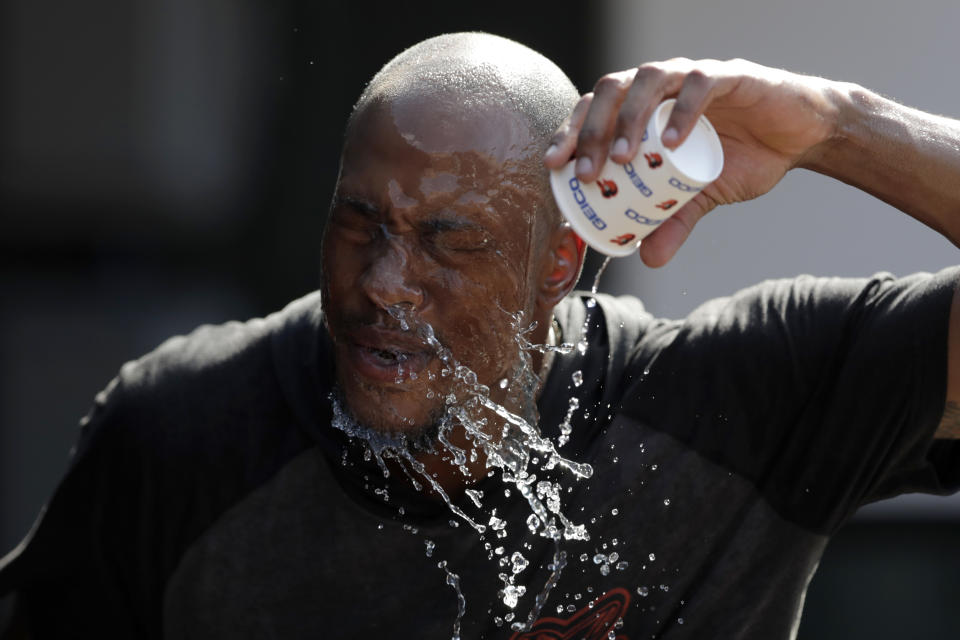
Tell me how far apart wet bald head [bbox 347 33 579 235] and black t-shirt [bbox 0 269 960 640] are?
49 centimetres

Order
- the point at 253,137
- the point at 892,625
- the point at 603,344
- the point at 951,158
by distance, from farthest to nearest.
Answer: the point at 253,137 < the point at 892,625 < the point at 603,344 < the point at 951,158

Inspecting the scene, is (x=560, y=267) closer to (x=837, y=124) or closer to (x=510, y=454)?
(x=510, y=454)

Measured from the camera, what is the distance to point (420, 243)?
2.45m

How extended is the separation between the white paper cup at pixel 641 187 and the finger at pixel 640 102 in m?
0.02

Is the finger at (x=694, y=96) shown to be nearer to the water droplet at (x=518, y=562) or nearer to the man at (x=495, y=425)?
the man at (x=495, y=425)

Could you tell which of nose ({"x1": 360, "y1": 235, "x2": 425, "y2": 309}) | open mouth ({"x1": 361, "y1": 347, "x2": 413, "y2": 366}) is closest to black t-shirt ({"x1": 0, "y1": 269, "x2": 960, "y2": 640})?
open mouth ({"x1": 361, "y1": 347, "x2": 413, "y2": 366})

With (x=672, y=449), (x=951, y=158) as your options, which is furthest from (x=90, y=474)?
(x=951, y=158)

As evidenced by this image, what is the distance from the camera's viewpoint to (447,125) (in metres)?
2.45

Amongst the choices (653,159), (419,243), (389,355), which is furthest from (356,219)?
(653,159)

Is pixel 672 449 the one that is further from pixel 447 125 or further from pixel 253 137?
pixel 253 137

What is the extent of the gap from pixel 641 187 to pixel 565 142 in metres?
0.17

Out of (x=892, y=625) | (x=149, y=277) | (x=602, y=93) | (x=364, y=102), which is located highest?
(x=602, y=93)

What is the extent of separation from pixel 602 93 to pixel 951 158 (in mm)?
778

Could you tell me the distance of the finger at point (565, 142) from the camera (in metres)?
2.05
